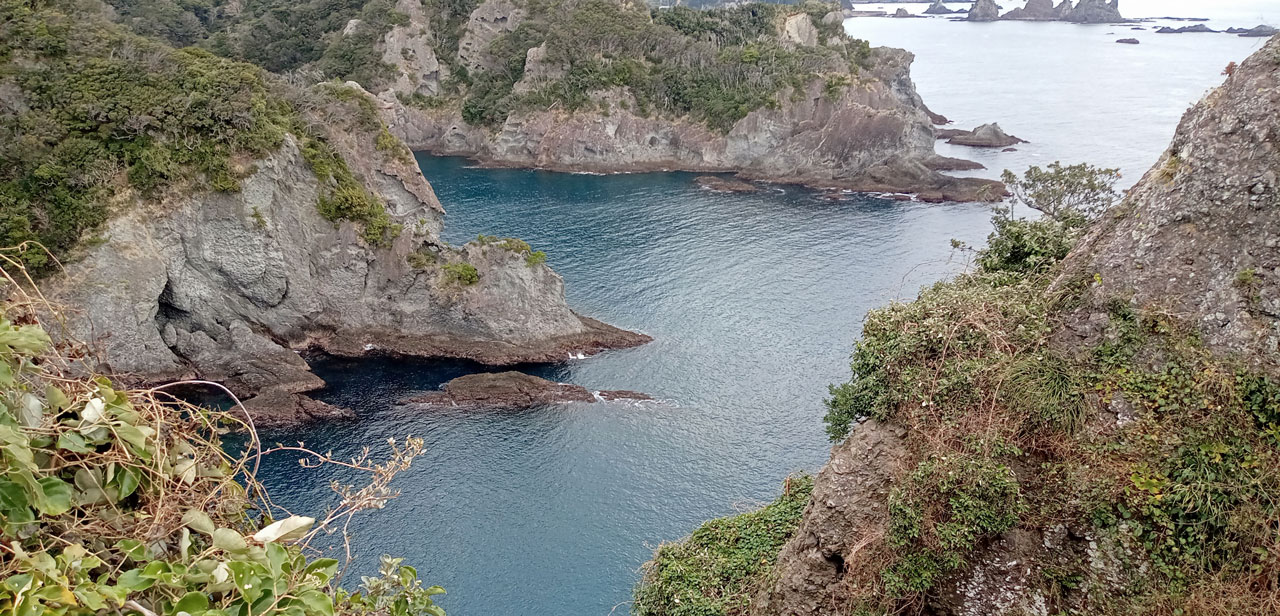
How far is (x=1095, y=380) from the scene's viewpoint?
11.9m

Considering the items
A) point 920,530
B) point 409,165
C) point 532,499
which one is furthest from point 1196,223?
point 409,165

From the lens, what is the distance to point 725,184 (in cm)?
7231

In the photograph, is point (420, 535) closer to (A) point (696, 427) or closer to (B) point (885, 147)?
(A) point (696, 427)

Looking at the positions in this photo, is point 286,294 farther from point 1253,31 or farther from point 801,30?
point 1253,31

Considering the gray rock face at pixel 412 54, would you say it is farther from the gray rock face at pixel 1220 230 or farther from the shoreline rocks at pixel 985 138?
the gray rock face at pixel 1220 230

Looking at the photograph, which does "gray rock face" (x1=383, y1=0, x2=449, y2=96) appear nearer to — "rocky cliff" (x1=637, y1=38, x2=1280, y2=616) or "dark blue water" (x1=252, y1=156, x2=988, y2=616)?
"dark blue water" (x1=252, y1=156, x2=988, y2=616)

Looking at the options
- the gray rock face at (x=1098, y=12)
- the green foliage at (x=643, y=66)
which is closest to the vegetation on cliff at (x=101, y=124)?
the green foliage at (x=643, y=66)

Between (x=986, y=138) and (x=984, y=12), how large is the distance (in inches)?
5358

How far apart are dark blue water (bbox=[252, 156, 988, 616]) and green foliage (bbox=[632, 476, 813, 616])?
6.96m

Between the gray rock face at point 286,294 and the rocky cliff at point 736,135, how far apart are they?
3679 centimetres

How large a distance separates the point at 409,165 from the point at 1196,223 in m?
41.2

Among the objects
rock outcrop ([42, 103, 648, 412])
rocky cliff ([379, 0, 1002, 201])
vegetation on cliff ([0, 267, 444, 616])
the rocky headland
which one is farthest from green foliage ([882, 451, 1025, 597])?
rocky cliff ([379, 0, 1002, 201])

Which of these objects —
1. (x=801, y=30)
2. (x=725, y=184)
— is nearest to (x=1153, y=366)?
(x=725, y=184)

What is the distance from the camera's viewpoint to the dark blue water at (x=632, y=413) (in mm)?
26719
